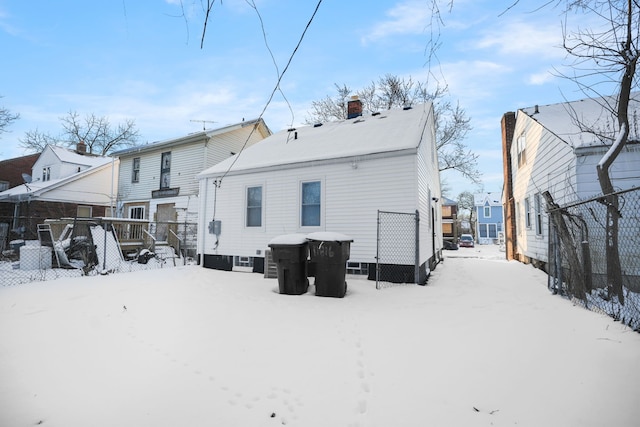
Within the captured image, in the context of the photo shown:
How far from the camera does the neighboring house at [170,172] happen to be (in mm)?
15344

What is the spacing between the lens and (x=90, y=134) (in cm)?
3206

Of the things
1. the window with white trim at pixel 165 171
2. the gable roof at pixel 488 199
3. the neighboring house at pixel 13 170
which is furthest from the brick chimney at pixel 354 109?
the gable roof at pixel 488 199

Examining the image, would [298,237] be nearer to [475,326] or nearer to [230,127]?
[475,326]

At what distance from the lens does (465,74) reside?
2.59 metres

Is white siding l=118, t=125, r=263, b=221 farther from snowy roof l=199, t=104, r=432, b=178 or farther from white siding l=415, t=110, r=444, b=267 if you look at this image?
white siding l=415, t=110, r=444, b=267

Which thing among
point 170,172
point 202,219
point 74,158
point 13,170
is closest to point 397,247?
point 202,219

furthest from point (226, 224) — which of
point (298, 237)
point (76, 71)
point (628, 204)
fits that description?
point (628, 204)

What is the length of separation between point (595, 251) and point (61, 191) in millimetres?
27459

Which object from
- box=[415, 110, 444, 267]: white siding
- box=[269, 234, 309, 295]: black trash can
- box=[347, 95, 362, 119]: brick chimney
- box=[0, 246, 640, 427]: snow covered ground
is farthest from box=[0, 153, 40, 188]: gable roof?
box=[415, 110, 444, 267]: white siding

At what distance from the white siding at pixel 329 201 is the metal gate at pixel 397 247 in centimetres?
24

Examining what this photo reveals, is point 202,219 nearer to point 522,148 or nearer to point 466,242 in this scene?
point 522,148

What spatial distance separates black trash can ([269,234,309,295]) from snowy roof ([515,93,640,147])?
20.7ft

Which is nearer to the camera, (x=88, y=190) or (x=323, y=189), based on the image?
(x=323, y=189)

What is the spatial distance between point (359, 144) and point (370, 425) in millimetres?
7804
